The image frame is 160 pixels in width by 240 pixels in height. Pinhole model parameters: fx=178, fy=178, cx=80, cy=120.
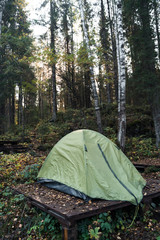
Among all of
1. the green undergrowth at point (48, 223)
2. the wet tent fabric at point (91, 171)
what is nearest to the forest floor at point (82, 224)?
the green undergrowth at point (48, 223)

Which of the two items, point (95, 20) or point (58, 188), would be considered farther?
point (95, 20)

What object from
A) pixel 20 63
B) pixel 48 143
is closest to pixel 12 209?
pixel 48 143

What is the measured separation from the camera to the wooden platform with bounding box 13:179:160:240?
3189 mm

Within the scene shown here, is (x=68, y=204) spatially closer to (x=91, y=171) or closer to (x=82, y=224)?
(x=82, y=224)

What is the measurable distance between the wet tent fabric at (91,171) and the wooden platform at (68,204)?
0.16 m

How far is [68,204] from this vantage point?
3.76m

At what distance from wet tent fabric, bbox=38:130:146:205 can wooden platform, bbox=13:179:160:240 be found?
16cm

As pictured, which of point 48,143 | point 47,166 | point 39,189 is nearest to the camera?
point 39,189

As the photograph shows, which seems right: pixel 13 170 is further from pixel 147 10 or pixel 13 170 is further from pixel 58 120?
pixel 147 10

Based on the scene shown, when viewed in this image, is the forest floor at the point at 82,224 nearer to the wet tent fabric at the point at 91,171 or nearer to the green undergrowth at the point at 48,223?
the green undergrowth at the point at 48,223

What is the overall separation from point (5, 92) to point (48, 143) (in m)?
5.91

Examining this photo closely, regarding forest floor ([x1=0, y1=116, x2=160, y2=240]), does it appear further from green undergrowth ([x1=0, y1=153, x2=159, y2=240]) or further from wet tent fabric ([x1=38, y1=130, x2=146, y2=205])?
wet tent fabric ([x1=38, y1=130, x2=146, y2=205])

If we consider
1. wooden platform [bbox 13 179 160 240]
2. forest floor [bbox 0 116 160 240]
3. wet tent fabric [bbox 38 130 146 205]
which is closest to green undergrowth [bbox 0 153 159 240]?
forest floor [bbox 0 116 160 240]

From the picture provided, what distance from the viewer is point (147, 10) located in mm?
10422
